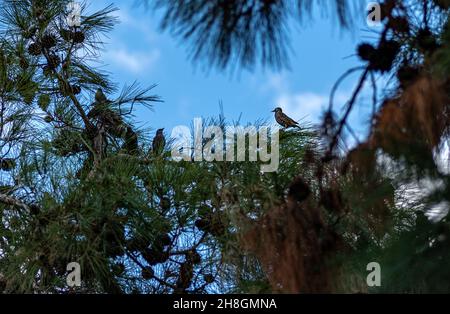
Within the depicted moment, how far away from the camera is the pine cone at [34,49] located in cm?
342

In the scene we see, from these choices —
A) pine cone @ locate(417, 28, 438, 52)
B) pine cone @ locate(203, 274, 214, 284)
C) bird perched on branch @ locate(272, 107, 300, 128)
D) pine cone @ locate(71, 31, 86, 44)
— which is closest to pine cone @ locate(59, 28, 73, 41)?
pine cone @ locate(71, 31, 86, 44)

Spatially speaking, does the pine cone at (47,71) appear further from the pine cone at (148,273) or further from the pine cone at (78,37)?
the pine cone at (148,273)

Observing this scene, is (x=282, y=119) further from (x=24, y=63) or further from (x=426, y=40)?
(x=426, y=40)

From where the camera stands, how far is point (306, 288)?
1.51 m

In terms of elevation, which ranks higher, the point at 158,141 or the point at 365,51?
the point at 158,141

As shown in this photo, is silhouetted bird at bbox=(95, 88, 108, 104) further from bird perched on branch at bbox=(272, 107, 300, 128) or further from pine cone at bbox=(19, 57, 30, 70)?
bird perched on branch at bbox=(272, 107, 300, 128)

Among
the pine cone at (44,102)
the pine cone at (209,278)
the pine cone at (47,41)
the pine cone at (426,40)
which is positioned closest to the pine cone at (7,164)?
the pine cone at (44,102)

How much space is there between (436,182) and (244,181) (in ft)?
3.02

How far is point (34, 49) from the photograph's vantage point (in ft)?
11.2

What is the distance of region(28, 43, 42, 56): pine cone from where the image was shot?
342cm

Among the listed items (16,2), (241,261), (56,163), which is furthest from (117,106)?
(241,261)

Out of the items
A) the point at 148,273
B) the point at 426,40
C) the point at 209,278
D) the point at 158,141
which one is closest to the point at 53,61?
the point at 158,141

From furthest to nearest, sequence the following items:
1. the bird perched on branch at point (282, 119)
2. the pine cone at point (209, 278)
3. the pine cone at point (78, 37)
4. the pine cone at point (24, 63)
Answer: the pine cone at point (78, 37) < the pine cone at point (24, 63) < the bird perched on branch at point (282, 119) < the pine cone at point (209, 278)
